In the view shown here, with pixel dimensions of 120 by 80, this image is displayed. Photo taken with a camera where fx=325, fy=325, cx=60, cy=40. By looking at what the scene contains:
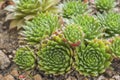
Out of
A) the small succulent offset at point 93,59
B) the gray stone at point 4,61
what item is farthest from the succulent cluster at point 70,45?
the gray stone at point 4,61

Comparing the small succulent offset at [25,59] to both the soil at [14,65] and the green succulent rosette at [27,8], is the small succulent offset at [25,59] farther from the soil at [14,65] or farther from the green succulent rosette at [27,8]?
the green succulent rosette at [27,8]

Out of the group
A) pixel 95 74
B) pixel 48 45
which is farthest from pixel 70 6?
pixel 95 74

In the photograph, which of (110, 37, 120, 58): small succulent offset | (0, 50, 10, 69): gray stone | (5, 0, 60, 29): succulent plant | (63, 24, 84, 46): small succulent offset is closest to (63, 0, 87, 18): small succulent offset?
(5, 0, 60, 29): succulent plant

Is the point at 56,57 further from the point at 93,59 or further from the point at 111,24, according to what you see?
the point at 111,24

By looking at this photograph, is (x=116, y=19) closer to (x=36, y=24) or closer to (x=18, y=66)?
(x=36, y=24)

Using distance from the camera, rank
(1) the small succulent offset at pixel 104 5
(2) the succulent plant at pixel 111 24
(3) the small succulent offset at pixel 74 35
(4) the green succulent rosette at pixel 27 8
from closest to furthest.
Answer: (3) the small succulent offset at pixel 74 35
(2) the succulent plant at pixel 111 24
(4) the green succulent rosette at pixel 27 8
(1) the small succulent offset at pixel 104 5

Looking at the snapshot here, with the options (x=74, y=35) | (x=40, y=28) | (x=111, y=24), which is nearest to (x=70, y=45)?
(x=74, y=35)
